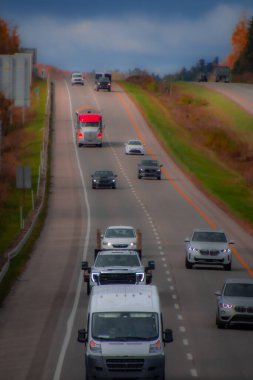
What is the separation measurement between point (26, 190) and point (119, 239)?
28671 millimetres

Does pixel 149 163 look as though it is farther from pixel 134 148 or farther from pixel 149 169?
pixel 134 148

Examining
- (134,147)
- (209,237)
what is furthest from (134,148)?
(209,237)

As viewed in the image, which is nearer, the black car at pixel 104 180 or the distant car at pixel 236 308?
the distant car at pixel 236 308

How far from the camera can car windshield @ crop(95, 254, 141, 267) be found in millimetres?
30594

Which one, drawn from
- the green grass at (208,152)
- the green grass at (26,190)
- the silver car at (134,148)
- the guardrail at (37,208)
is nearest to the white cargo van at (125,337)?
the guardrail at (37,208)

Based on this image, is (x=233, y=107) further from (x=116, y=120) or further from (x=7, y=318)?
(x=7, y=318)

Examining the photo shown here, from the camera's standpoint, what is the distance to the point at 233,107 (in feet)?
396

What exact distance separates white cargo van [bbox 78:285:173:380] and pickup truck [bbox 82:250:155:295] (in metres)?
8.46

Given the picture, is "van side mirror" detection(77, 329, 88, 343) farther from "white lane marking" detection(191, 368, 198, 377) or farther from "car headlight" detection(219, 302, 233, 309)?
"car headlight" detection(219, 302, 233, 309)

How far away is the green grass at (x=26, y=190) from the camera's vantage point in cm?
5041

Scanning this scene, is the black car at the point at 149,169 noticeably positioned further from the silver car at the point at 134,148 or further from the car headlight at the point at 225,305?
the car headlight at the point at 225,305

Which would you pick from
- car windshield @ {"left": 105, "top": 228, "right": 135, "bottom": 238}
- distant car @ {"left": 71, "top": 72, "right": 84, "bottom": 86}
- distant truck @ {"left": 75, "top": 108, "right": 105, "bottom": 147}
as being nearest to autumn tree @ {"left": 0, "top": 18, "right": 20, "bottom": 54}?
distant car @ {"left": 71, "top": 72, "right": 84, "bottom": 86}

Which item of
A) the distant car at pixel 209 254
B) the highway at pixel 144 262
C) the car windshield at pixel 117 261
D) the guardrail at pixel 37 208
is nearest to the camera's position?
the highway at pixel 144 262

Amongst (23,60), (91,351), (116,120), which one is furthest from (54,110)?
(91,351)
